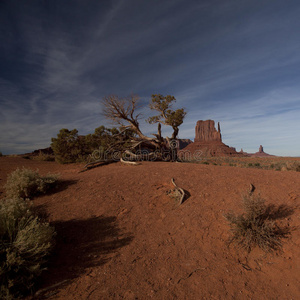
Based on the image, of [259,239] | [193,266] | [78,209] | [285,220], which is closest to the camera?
[193,266]

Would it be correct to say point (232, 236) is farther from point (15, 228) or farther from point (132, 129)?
point (132, 129)

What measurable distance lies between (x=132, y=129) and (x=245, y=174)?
13.1 m

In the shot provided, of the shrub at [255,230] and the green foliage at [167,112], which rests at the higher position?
the green foliage at [167,112]

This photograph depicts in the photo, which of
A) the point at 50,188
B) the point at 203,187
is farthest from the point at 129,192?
the point at 50,188

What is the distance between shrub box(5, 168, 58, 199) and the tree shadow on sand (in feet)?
8.63

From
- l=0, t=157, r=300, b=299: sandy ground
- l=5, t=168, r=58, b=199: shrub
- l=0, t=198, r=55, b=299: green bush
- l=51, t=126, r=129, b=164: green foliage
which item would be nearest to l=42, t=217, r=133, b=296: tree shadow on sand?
l=0, t=157, r=300, b=299: sandy ground

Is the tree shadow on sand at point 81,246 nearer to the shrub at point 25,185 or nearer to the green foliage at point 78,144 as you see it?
the shrub at point 25,185

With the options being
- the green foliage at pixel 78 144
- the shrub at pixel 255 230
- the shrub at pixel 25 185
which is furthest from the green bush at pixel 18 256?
the green foliage at pixel 78 144

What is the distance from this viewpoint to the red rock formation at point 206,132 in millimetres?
107137

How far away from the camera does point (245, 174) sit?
797 cm

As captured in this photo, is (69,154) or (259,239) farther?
(69,154)

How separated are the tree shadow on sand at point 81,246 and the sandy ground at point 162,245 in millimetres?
21

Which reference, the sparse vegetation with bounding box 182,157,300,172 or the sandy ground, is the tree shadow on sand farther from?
the sparse vegetation with bounding box 182,157,300,172

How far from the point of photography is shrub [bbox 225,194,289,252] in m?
4.25
